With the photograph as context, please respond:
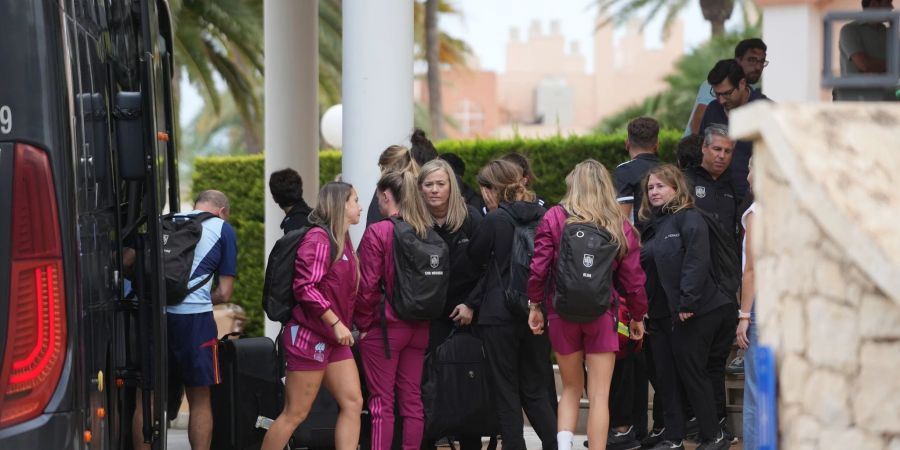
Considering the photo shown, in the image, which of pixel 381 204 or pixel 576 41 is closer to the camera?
pixel 381 204

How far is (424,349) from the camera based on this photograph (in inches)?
318

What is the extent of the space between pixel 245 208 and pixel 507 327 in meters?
11.6

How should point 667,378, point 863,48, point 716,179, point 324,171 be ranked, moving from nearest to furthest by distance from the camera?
point 863,48, point 667,378, point 716,179, point 324,171

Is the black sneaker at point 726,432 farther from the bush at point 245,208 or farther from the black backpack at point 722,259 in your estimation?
the bush at point 245,208

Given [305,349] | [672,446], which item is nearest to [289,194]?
[305,349]

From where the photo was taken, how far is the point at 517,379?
830 cm

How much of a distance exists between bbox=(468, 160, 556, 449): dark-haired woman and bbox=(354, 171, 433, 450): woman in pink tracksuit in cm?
40

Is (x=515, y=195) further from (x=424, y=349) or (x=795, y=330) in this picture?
(x=795, y=330)

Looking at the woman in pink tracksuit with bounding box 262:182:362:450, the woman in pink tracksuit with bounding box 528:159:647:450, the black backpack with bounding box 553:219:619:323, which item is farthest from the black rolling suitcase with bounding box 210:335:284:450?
the black backpack with bounding box 553:219:619:323

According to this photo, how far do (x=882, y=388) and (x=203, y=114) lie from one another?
57.4m

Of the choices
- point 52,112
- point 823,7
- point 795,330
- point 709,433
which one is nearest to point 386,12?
point 709,433

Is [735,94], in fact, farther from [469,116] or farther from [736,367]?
[469,116]

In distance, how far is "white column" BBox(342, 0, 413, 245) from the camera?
980 cm

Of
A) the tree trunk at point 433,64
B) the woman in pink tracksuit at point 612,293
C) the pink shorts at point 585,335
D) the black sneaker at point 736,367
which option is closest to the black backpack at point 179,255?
the woman in pink tracksuit at point 612,293
